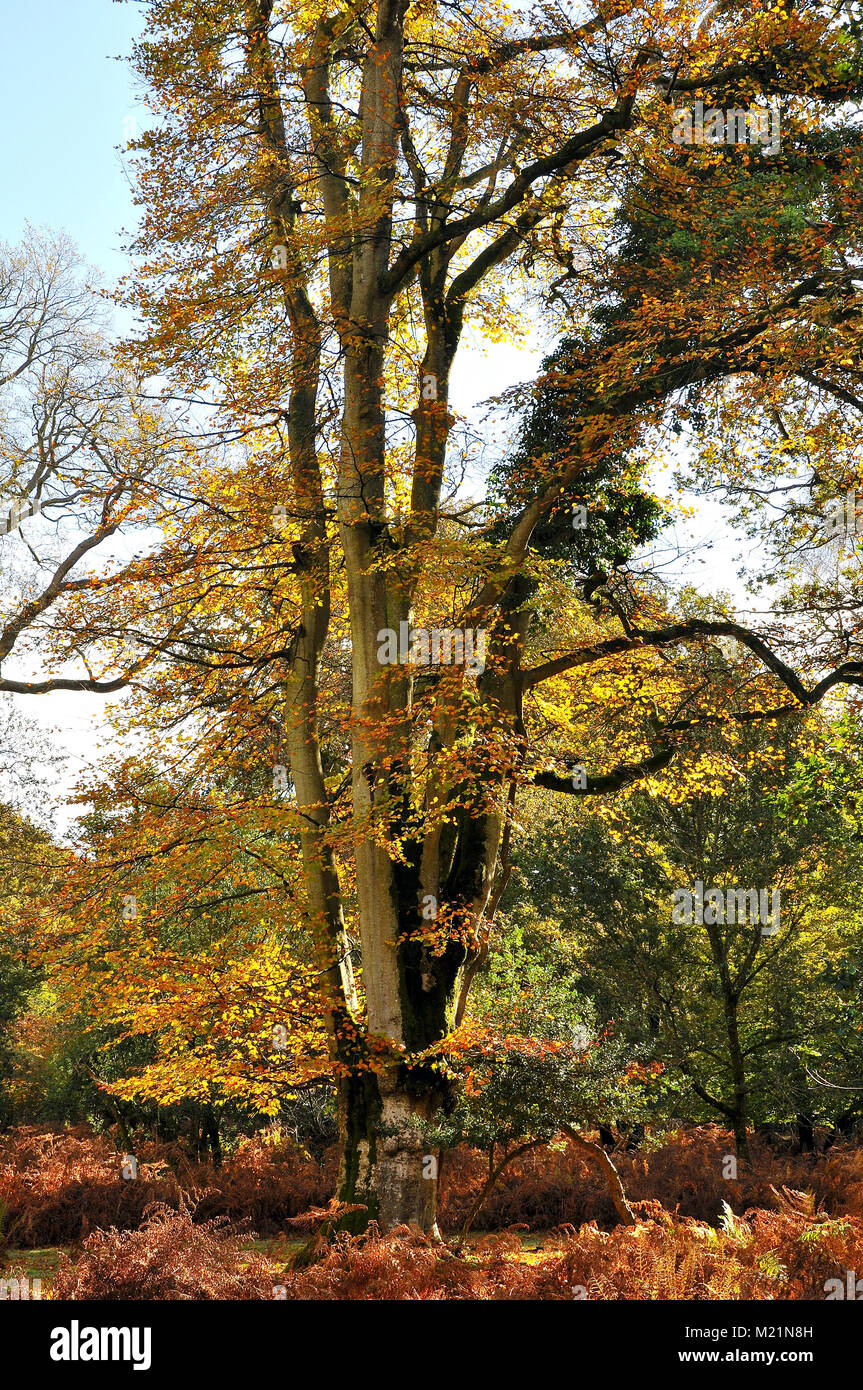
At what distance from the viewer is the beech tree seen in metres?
9.61

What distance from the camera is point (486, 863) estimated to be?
1026cm

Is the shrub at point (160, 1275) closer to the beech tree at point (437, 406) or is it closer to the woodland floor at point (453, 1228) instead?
the woodland floor at point (453, 1228)

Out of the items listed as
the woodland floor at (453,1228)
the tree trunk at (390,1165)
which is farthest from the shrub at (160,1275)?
the tree trunk at (390,1165)

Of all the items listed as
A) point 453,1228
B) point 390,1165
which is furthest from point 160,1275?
point 453,1228

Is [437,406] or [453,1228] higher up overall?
[437,406]

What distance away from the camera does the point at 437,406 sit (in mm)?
10961

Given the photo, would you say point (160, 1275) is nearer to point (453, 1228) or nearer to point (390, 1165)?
point (390, 1165)

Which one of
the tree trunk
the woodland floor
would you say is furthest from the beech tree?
the woodland floor

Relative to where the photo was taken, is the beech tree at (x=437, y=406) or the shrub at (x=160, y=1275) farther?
the beech tree at (x=437, y=406)

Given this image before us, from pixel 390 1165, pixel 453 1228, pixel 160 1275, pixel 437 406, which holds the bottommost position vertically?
pixel 453 1228

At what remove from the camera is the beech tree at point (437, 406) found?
9609 millimetres

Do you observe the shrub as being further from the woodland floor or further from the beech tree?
the beech tree
